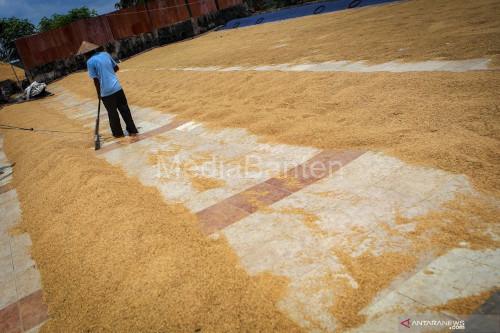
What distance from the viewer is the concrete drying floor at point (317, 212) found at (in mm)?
1885

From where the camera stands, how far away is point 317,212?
2.78 metres

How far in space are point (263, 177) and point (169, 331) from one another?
1888mm

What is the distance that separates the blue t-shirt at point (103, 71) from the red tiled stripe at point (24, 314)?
14.1 ft

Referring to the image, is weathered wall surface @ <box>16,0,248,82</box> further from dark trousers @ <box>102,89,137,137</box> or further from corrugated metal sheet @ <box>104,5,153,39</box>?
dark trousers @ <box>102,89,137,137</box>

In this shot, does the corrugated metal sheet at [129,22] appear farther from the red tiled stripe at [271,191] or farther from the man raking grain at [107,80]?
the red tiled stripe at [271,191]

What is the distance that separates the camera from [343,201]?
9.36ft

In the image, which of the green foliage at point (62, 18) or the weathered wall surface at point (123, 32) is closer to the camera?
the weathered wall surface at point (123, 32)

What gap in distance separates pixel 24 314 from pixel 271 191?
217 centimetres

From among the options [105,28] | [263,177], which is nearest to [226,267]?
[263,177]

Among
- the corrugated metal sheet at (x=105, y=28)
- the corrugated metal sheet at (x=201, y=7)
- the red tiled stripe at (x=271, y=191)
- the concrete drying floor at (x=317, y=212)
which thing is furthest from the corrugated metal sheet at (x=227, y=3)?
the red tiled stripe at (x=271, y=191)

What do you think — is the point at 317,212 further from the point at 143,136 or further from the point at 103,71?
the point at 103,71

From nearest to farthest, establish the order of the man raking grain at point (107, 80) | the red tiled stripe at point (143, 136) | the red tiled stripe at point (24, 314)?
the red tiled stripe at point (24, 314) → the red tiled stripe at point (143, 136) → the man raking grain at point (107, 80)

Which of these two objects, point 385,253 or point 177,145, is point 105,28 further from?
point 385,253

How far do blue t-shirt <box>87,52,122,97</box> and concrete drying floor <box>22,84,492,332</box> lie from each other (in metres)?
2.13
